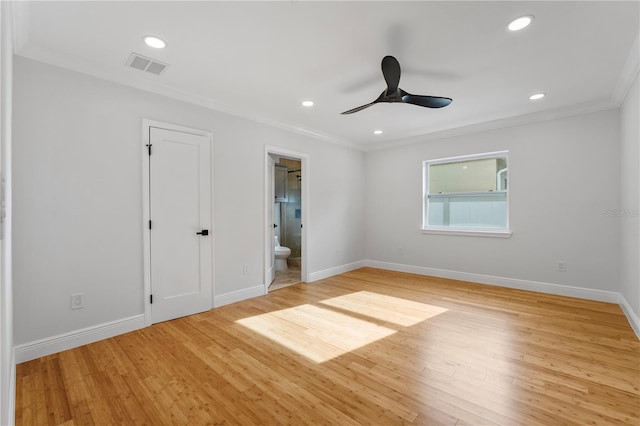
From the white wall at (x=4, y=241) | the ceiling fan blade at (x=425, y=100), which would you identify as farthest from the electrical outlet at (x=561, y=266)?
the white wall at (x=4, y=241)

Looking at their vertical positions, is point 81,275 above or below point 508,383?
above

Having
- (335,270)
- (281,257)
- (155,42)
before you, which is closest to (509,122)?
(335,270)

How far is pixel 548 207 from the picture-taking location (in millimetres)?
4121

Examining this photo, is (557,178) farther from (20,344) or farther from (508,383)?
(20,344)

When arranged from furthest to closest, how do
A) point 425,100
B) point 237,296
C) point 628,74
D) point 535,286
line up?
point 535,286 < point 237,296 < point 628,74 < point 425,100

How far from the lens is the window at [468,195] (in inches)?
182

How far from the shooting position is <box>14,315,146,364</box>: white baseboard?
2348 mm

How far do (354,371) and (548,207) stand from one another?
3803 mm

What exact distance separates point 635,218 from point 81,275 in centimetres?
542

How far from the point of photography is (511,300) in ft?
12.6

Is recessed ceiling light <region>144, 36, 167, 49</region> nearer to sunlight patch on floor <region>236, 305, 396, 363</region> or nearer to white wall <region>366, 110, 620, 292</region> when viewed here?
sunlight patch on floor <region>236, 305, 396, 363</region>

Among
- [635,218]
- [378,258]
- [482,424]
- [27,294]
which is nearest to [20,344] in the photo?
[27,294]

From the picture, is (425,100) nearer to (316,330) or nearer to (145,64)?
(316,330)

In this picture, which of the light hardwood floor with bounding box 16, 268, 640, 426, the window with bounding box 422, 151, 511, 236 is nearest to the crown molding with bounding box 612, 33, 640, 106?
the window with bounding box 422, 151, 511, 236
